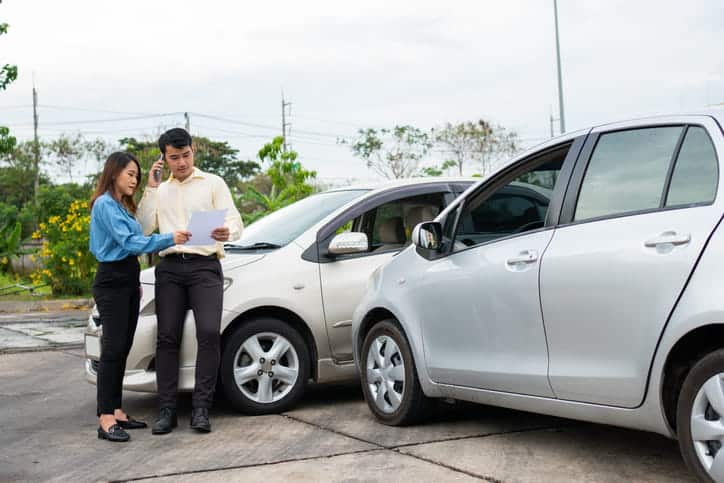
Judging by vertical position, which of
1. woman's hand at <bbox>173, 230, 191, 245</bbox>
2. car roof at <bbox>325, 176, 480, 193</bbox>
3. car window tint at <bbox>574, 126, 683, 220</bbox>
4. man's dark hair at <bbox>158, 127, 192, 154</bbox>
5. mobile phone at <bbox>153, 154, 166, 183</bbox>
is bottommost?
woman's hand at <bbox>173, 230, 191, 245</bbox>

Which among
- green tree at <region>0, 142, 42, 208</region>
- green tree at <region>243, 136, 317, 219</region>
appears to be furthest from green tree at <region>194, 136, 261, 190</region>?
green tree at <region>243, 136, 317, 219</region>

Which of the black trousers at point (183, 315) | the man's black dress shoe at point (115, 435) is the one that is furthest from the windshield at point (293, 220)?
the man's black dress shoe at point (115, 435)

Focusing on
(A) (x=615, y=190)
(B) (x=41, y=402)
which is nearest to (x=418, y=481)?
(A) (x=615, y=190)

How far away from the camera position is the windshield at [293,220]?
6914 mm

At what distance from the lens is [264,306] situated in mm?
6406

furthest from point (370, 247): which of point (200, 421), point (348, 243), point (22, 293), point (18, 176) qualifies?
point (18, 176)

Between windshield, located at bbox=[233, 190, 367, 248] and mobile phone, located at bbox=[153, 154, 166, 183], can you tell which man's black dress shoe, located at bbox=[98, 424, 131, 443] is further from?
windshield, located at bbox=[233, 190, 367, 248]

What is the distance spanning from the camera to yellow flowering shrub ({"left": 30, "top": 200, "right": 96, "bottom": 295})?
16750 millimetres

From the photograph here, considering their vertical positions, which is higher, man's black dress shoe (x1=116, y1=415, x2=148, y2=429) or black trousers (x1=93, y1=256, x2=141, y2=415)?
black trousers (x1=93, y1=256, x2=141, y2=415)

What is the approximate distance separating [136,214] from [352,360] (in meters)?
1.83

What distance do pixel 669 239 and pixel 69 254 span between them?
14.6 metres

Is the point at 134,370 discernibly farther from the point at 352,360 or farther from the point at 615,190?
the point at 615,190

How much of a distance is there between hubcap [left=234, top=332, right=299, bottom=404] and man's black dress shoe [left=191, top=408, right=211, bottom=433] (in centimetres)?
46

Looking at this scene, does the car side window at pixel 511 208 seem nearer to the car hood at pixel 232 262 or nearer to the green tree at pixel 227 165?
the car hood at pixel 232 262
